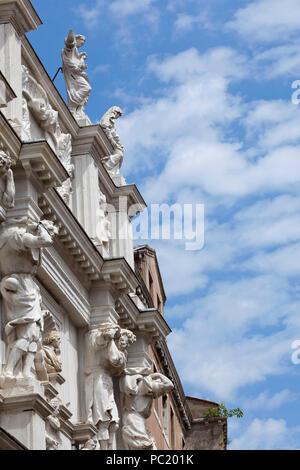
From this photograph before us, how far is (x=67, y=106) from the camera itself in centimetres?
2698

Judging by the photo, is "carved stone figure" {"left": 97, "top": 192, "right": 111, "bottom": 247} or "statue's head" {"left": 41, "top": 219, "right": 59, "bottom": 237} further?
"carved stone figure" {"left": 97, "top": 192, "right": 111, "bottom": 247}

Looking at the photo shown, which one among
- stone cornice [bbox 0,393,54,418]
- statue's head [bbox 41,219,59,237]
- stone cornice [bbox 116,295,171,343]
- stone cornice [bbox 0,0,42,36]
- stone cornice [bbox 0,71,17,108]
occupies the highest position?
stone cornice [bbox 0,0,42,36]

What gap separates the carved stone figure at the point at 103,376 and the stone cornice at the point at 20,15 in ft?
18.3

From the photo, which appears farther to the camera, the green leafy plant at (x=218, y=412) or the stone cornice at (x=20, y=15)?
the green leafy plant at (x=218, y=412)

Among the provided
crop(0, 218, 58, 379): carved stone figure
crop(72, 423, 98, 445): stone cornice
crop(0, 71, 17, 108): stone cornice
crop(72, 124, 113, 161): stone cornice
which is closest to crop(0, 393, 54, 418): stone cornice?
crop(0, 218, 58, 379): carved stone figure

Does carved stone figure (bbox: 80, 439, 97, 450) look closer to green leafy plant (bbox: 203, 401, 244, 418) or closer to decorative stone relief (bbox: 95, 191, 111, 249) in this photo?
decorative stone relief (bbox: 95, 191, 111, 249)

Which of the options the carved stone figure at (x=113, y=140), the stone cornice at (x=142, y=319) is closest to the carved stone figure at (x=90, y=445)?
the stone cornice at (x=142, y=319)

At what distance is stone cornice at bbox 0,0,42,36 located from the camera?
77.2 ft

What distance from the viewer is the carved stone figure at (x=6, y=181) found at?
20.8m

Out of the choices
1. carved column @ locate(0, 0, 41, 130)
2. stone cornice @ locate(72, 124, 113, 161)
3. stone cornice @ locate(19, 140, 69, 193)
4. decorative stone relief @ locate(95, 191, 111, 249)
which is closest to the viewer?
stone cornice @ locate(19, 140, 69, 193)

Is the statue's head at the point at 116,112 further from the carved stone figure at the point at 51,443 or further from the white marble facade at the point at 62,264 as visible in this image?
the carved stone figure at the point at 51,443

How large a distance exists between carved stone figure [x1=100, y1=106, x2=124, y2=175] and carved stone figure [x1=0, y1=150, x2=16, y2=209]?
7.74m

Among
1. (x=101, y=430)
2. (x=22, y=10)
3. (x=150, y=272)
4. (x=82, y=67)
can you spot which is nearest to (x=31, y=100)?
(x=22, y=10)

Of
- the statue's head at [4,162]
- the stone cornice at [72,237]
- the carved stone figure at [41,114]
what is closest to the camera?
the statue's head at [4,162]
